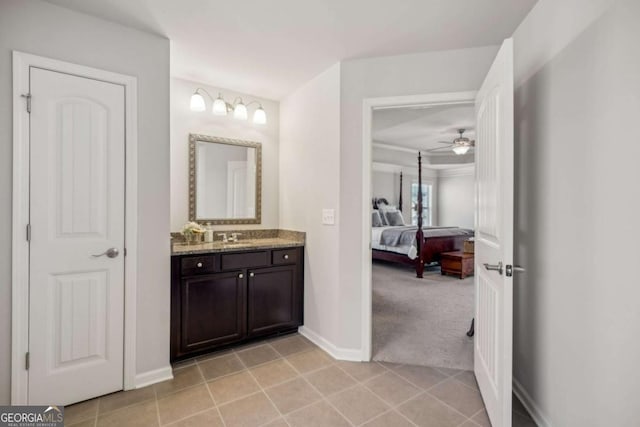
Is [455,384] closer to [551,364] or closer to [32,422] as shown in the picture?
[551,364]

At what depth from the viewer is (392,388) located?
7.02ft

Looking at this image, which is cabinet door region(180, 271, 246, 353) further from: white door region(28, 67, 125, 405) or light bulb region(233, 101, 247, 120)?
light bulb region(233, 101, 247, 120)

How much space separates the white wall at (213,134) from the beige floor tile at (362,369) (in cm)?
169

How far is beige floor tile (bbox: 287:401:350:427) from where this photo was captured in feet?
5.82

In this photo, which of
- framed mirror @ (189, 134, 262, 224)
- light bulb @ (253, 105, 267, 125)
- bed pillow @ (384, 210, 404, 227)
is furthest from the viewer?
bed pillow @ (384, 210, 404, 227)

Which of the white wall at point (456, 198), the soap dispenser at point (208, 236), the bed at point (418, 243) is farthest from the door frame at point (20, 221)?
the white wall at point (456, 198)

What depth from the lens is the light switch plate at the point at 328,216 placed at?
8.72ft

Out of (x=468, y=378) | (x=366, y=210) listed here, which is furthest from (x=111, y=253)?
(x=468, y=378)

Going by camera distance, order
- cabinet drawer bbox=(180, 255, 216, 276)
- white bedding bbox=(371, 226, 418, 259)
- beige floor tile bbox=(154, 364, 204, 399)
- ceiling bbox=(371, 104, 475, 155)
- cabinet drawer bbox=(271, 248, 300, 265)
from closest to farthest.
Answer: beige floor tile bbox=(154, 364, 204, 399)
cabinet drawer bbox=(180, 255, 216, 276)
cabinet drawer bbox=(271, 248, 300, 265)
ceiling bbox=(371, 104, 475, 155)
white bedding bbox=(371, 226, 418, 259)

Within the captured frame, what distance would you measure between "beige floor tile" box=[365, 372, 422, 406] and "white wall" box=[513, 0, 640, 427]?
2.37 feet

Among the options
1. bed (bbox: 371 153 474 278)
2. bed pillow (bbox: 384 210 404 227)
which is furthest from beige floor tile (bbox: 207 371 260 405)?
bed pillow (bbox: 384 210 404 227)

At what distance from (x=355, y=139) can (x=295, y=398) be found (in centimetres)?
196

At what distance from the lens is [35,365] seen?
1828mm

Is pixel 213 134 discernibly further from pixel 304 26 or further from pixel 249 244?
pixel 304 26
